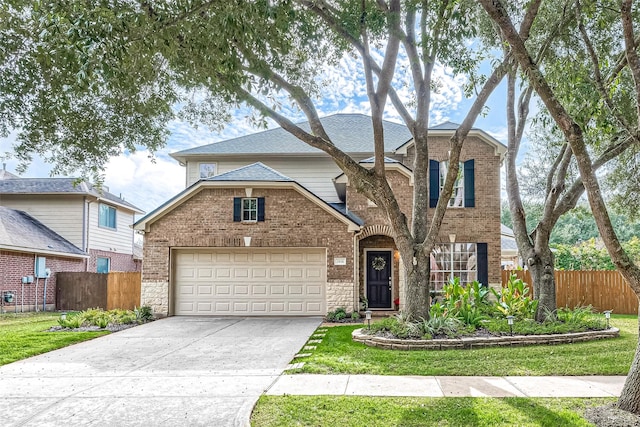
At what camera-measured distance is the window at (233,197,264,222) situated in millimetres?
15609

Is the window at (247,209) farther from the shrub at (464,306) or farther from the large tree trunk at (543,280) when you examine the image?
the large tree trunk at (543,280)

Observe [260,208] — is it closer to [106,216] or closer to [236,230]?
[236,230]

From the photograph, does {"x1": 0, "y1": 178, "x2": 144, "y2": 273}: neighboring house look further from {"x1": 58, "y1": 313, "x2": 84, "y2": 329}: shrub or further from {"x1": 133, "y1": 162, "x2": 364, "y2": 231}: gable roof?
{"x1": 58, "y1": 313, "x2": 84, "y2": 329}: shrub

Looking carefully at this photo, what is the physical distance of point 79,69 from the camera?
5.93m

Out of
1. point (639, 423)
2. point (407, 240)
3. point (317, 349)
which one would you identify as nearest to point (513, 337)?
point (407, 240)

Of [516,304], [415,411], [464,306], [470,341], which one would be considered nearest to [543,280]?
[516,304]

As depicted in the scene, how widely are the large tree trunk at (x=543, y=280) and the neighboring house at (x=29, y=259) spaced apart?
1674 cm

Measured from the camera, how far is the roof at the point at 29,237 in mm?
17984

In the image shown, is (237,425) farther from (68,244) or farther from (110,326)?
(68,244)

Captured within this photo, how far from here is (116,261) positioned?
2505 cm

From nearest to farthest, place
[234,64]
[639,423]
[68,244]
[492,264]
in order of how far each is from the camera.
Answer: [639,423] < [234,64] < [492,264] < [68,244]

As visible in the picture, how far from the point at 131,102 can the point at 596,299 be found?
1640 cm

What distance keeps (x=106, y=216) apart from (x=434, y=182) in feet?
50.6

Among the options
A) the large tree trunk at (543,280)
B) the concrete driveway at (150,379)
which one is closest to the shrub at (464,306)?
the large tree trunk at (543,280)
